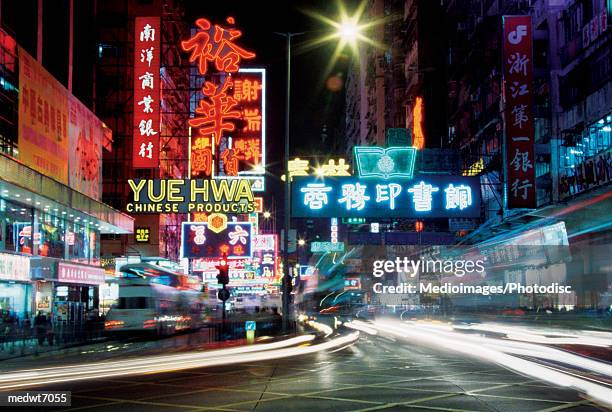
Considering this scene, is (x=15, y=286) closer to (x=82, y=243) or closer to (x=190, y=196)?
(x=82, y=243)

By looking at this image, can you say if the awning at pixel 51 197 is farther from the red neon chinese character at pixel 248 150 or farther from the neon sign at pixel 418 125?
the neon sign at pixel 418 125

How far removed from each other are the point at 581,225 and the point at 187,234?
65.3 feet

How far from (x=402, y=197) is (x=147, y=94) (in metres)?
23.5

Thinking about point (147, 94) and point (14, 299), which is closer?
point (14, 299)

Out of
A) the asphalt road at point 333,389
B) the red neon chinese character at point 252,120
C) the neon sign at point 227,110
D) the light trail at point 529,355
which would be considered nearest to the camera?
the asphalt road at point 333,389

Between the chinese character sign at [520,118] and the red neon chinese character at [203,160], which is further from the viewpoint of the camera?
the red neon chinese character at [203,160]

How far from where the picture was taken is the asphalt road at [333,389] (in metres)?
11.0

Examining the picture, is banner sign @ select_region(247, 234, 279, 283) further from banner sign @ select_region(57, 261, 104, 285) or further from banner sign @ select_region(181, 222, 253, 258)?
banner sign @ select_region(181, 222, 253, 258)

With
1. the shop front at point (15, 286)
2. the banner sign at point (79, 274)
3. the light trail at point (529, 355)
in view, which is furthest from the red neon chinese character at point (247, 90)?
the light trail at point (529, 355)

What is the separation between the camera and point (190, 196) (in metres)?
32.1

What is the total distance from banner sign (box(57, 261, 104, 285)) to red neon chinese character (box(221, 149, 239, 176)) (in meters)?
10.1

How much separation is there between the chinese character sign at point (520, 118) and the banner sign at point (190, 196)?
13.1 meters

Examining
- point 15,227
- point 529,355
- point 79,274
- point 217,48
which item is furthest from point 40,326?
point 529,355

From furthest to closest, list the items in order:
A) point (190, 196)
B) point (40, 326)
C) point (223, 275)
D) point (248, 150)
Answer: point (248, 150), point (223, 275), point (40, 326), point (190, 196)
